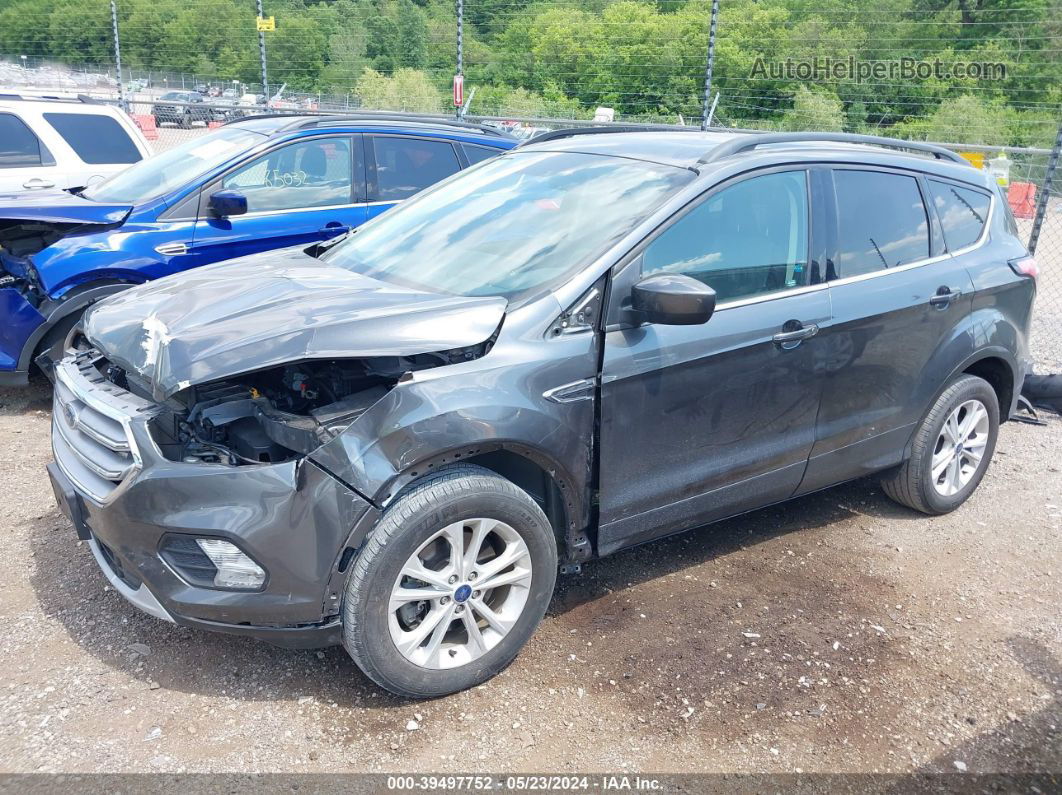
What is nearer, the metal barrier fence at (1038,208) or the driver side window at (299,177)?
the driver side window at (299,177)

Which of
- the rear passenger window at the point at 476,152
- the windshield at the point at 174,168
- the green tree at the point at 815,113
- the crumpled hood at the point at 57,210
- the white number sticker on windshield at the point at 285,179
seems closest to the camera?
the crumpled hood at the point at 57,210

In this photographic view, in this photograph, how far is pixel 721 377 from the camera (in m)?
3.42

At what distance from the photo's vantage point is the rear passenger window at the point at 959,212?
14.3ft

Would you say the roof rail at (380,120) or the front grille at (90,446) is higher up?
the roof rail at (380,120)

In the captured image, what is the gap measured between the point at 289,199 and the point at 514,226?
3102mm

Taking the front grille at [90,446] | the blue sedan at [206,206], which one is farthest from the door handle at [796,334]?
the blue sedan at [206,206]

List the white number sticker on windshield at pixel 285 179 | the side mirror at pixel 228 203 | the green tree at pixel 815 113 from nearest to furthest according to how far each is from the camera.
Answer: the side mirror at pixel 228 203, the white number sticker on windshield at pixel 285 179, the green tree at pixel 815 113

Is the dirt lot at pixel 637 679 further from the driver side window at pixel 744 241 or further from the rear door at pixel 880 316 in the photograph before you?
the driver side window at pixel 744 241

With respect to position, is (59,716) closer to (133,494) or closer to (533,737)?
(133,494)

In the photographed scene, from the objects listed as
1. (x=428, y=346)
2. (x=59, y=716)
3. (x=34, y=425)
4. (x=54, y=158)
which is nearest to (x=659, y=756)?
(x=428, y=346)

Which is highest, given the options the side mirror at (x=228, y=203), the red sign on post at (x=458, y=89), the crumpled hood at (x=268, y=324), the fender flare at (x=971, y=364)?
the red sign on post at (x=458, y=89)

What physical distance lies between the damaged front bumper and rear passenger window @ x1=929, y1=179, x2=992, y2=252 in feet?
10.8

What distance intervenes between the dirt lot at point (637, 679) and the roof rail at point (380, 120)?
10.7 feet

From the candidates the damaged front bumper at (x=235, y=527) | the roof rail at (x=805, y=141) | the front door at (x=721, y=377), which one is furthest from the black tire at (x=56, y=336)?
the roof rail at (x=805, y=141)
